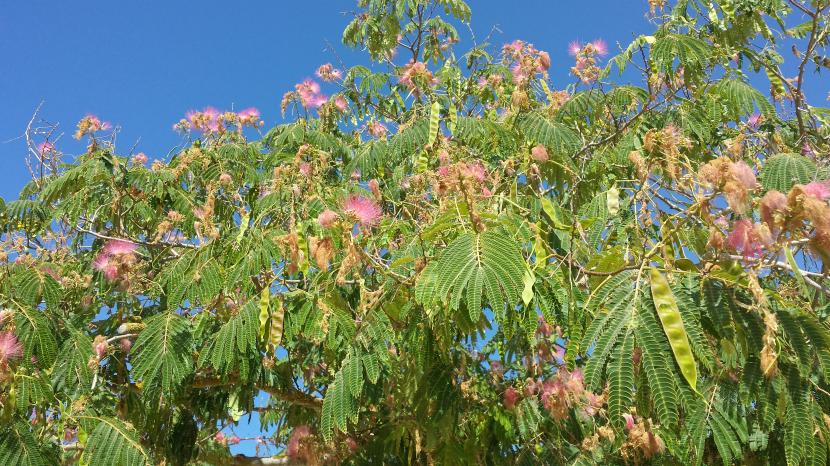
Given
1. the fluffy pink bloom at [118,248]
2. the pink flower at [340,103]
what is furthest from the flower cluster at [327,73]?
the fluffy pink bloom at [118,248]

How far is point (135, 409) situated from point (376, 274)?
1.72 metres

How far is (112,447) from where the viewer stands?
126 inches

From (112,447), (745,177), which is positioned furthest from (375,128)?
(745,177)

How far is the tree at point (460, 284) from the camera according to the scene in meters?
2.16

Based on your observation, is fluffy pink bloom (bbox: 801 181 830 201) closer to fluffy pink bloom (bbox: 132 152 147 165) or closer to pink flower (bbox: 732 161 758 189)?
pink flower (bbox: 732 161 758 189)

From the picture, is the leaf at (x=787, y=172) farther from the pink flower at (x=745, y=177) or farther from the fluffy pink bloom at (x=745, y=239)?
the pink flower at (x=745, y=177)

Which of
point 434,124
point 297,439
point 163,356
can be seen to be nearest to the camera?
point 163,356

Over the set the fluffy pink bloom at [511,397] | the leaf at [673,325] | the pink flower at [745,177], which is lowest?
the leaf at [673,325]

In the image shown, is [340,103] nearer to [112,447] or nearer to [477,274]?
[112,447]

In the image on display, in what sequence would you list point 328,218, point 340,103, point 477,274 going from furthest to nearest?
point 340,103 → point 328,218 → point 477,274

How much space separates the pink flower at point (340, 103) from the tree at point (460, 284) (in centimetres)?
4

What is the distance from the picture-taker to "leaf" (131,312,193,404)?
11.1 ft

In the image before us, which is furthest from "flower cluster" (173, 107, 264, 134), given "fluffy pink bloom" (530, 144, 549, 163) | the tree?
"fluffy pink bloom" (530, 144, 549, 163)

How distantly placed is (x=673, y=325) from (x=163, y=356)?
7.86ft
